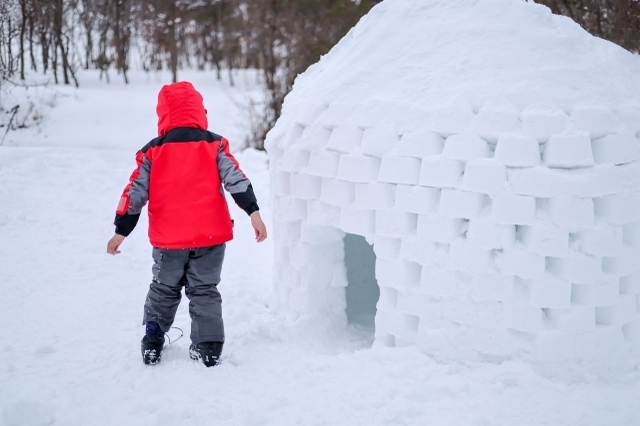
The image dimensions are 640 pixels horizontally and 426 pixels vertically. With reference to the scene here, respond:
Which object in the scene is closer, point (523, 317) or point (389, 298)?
point (523, 317)

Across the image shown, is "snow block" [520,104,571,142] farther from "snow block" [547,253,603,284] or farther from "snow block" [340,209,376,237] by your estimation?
"snow block" [340,209,376,237]

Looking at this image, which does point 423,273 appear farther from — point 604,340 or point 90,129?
point 90,129

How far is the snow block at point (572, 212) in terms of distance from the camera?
2.72 meters

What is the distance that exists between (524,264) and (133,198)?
2.02 meters

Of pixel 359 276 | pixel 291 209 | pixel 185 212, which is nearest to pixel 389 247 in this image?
pixel 291 209

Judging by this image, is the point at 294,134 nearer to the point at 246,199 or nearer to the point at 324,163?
the point at 324,163

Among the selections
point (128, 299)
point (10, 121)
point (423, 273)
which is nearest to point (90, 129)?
point (10, 121)

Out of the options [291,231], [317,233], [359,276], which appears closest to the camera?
[317,233]

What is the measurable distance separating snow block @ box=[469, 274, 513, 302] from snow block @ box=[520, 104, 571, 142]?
28.3 inches

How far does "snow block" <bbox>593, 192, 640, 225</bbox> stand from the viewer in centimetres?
279

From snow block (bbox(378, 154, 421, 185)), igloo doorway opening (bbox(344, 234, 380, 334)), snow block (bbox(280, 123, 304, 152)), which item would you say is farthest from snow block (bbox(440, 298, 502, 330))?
igloo doorway opening (bbox(344, 234, 380, 334))

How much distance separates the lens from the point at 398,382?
278cm

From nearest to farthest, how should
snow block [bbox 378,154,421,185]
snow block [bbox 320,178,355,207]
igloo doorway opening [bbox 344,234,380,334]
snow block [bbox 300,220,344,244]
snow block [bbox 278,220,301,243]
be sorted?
1. snow block [bbox 378,154,421,185]
2. snow block [bbox 320,178,355,207]
3. snow block [bbox 300,220,344,244]
4. snow block [bbox 278,220,301,243]
5. igloo doorway opening [bbox 344,234,380,334]

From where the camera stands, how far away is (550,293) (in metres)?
2.75
